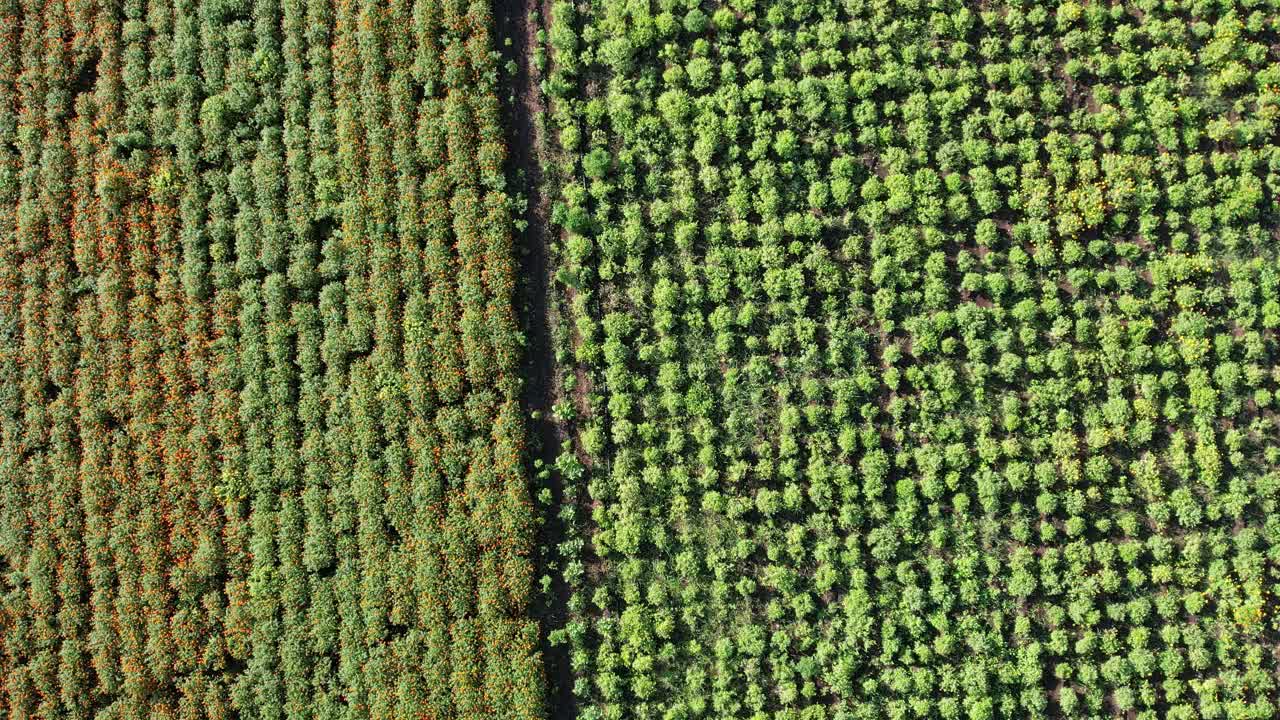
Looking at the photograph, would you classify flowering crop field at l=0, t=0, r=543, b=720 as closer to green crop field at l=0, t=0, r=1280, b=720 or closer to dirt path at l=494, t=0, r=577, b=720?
green crop field at l=0, t=0, r=1280, b=720

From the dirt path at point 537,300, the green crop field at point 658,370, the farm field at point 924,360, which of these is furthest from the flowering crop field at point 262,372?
the farm field at point 924,360

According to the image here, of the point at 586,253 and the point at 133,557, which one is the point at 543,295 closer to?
the point at 586,253

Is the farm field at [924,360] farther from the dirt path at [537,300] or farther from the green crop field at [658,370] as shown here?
the dirt path at [537,300]

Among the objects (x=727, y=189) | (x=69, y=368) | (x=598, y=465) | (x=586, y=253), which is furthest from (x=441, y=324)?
(x=69, y=368)

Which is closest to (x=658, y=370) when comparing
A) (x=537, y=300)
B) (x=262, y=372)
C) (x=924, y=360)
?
(x=537, y=300)

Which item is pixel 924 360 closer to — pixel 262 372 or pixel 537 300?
pixel 537 300

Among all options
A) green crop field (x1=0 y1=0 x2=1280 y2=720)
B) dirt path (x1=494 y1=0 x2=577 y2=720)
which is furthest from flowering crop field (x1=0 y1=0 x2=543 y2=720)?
dirt path (x1=494 y1=0 x2=577 y2=720)
